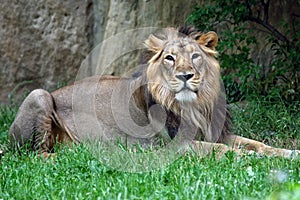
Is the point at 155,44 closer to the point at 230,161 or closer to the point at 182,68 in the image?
the point at 182,68

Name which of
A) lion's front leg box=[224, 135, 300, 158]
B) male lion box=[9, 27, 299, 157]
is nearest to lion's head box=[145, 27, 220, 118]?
male lion box=[9, 27, 299, 157]

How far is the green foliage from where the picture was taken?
26.2 feet

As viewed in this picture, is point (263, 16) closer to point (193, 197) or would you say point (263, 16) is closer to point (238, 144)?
point (238, 144)

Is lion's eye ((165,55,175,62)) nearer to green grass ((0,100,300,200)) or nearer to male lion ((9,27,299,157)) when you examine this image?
male lion ((9,27,299,157))

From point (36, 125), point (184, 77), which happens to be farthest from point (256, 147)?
point (36, 125)

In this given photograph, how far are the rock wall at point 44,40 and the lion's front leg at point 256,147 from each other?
3432 mm

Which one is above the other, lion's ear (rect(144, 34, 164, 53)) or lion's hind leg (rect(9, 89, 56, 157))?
lion's ear (rect(144, 34, 164, 53))

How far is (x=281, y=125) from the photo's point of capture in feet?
24.6

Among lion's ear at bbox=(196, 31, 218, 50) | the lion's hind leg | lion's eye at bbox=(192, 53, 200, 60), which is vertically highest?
lion's ear at bbox=(196, 31, 218, 50)

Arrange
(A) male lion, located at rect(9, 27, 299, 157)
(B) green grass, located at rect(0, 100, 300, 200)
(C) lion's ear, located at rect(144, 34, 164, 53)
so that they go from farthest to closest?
(C) lion's ear, located at rect(144, 34, 164, 53) → (A) male lion, located at rect(9, 27, 299, 157) → (B) green grass, located at rect(0, 100, 300, 200)

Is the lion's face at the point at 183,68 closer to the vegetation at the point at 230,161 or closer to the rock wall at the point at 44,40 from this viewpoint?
the vegetation at the point at 230,161

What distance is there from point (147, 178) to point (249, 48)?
3556mm

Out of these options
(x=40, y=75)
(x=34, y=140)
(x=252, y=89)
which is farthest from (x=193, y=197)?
(x=40, y=75)

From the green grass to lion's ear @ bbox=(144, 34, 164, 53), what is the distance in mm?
1142
